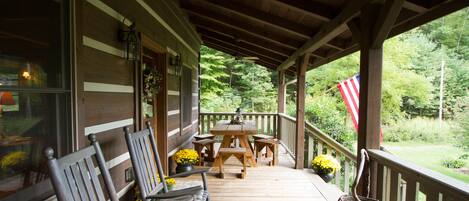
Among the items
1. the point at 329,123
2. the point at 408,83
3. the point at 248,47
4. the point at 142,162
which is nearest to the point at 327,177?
the point at 142,162

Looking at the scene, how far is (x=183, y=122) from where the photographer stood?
507 cm

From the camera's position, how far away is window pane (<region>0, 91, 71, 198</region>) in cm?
117

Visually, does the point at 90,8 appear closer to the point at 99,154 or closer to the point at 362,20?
the point at 99,154

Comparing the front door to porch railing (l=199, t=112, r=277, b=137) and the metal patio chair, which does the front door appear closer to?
the metal patio chair

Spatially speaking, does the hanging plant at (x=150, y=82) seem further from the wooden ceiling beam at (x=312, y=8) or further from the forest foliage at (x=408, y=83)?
the forest foliage at (x=408, y=83)

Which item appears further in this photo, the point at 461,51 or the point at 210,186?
the point at 461,51

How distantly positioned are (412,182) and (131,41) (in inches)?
92.8

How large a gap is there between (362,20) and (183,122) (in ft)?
11.8

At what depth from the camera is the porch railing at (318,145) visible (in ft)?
13.0

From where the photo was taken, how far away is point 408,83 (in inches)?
458

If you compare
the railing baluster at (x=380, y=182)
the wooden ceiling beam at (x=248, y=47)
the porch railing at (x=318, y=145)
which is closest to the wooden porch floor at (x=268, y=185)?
the porch railing at (x=318, y=145)

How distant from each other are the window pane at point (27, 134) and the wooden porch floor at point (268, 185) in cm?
218

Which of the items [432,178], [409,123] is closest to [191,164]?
[432,178]

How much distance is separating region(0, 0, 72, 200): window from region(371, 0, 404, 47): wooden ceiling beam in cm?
194
